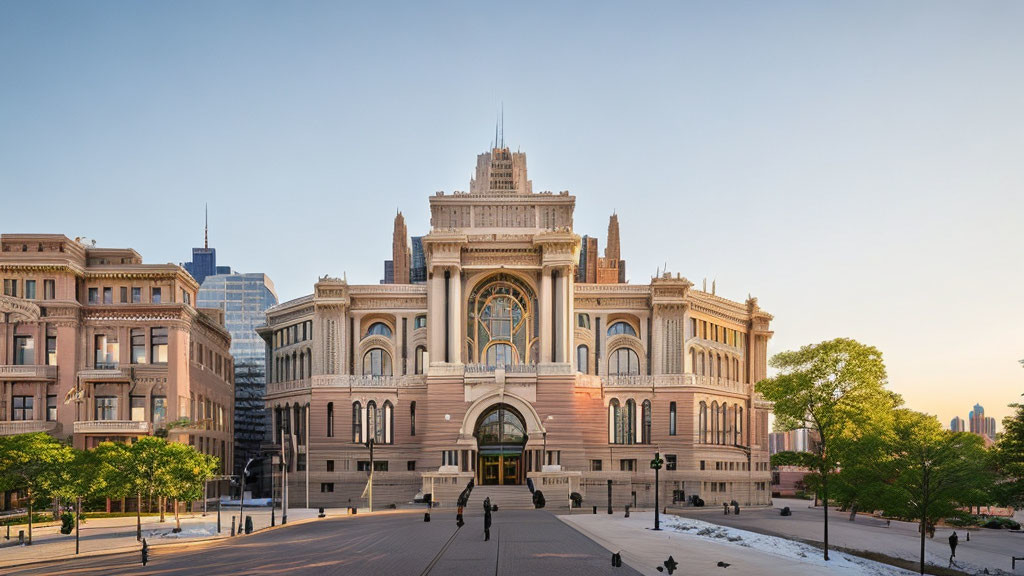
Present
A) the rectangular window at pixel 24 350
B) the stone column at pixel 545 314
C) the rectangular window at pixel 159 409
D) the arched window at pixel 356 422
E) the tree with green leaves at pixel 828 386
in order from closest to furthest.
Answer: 1. the tree with green leaves at pixel 828 386
2. the rectangular window at pixel 24 350
3. the rectangular window at pixel 159 409
4. the stone column at pixel 545 314
5. the arched window at pixel 356 422

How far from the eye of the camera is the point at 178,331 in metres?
93.8

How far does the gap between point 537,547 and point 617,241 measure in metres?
110

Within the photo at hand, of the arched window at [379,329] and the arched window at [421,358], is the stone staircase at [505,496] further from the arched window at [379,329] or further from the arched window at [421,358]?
the arched window at [379,329]

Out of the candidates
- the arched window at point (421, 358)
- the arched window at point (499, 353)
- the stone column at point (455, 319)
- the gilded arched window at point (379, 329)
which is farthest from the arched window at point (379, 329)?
the arched window at point (499, 353)

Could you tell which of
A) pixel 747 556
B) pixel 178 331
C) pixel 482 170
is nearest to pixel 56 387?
pixel 178 331

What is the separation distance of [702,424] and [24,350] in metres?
69.1

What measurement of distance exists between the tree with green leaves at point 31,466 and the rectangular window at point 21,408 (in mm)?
25324

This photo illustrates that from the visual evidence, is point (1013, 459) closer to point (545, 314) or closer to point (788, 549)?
point (788, 549)

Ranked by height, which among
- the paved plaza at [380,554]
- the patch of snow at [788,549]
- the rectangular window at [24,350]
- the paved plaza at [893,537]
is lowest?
the paved plaza at [893,537]

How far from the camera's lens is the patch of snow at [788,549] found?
54.8m

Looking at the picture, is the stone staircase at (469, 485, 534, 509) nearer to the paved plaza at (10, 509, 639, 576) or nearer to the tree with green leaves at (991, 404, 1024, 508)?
the paved plaza at (10, 509, 639, 576)

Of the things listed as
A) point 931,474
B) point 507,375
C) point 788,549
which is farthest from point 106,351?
point 931,474

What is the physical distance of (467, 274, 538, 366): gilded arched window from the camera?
10944 centimetres

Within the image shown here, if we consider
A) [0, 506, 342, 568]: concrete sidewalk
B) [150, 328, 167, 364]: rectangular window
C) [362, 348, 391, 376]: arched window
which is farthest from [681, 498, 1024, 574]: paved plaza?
[150, 328, 167, 364]: rectangular window
